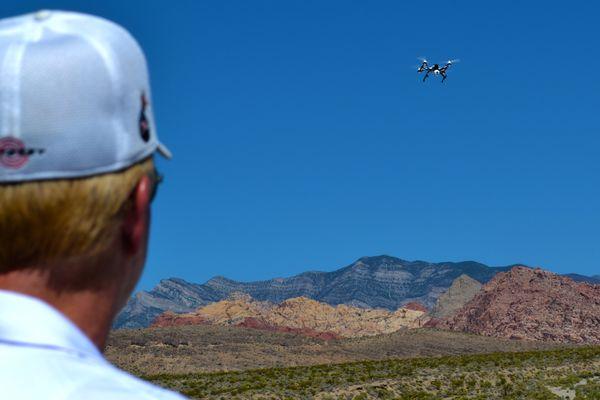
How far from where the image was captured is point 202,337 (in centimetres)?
7744

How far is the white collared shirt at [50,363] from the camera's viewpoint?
147 centimetres

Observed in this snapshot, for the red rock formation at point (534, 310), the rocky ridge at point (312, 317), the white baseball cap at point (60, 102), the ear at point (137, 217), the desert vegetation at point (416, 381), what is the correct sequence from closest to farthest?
the white baseball cap at point (60, 102) → the ear at point (137, 217) → the desert vegetation at point (416, 381) → the red rock formation at point (534, 310) → the rocky ridge at point (312, 317)

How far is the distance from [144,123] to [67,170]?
0.74 ft

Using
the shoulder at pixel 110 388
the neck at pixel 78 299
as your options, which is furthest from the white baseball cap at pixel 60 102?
the shoulder at pixel 110 388

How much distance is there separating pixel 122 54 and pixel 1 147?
31 cm

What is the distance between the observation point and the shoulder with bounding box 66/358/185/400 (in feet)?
4.79

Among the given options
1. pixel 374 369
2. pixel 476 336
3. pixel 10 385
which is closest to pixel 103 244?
pixel 10 385

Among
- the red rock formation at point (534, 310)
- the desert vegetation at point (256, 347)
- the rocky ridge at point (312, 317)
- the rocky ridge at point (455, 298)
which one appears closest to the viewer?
the desert vegetation at point (256, 347)

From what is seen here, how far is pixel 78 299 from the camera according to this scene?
176 centimetres

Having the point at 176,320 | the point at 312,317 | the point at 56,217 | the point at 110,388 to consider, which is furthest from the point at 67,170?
the point at 312,317

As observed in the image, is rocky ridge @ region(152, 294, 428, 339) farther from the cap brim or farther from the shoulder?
the shoulder

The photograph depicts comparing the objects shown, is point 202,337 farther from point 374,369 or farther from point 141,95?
point 141,95

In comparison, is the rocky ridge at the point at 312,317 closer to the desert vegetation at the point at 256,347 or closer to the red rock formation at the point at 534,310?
the red rock formation at the point at 534,310

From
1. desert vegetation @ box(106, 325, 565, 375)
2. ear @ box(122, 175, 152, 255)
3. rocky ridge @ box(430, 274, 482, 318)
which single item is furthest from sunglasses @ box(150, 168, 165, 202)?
rocky ridge @ box(430, 274, 482, 318)
